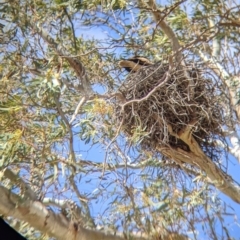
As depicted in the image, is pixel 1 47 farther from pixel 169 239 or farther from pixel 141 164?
pixel 169 239

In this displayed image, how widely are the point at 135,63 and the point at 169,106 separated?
487 mm

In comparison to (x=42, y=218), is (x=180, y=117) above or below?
above

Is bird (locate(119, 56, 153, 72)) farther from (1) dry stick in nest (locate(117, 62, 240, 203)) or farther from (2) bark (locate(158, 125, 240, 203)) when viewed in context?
(2) bark (locate(158, 125, 240, 203))

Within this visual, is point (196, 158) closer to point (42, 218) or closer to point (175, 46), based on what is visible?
point (175, 46)

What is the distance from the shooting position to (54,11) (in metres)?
3.08

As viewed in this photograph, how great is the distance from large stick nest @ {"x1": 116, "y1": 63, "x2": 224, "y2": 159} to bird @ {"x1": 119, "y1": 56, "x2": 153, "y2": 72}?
103 millimetres

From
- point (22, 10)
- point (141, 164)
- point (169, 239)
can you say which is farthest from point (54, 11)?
point (169, 239)

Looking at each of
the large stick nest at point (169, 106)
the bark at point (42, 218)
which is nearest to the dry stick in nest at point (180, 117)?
the large stick nest at point (169, 106)

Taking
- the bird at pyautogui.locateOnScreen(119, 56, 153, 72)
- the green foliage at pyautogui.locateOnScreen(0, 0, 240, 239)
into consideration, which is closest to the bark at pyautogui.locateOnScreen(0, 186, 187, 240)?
the green foliage at pyautogui.locateOnScreen(0, 0, 240, 239)

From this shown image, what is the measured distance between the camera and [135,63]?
291 centimetres

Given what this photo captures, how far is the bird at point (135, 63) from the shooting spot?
9.50 ft

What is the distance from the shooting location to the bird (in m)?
2.90

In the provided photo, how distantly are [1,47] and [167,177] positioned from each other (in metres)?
1.40

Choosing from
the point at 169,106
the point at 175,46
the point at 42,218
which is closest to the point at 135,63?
the point at 175,46
